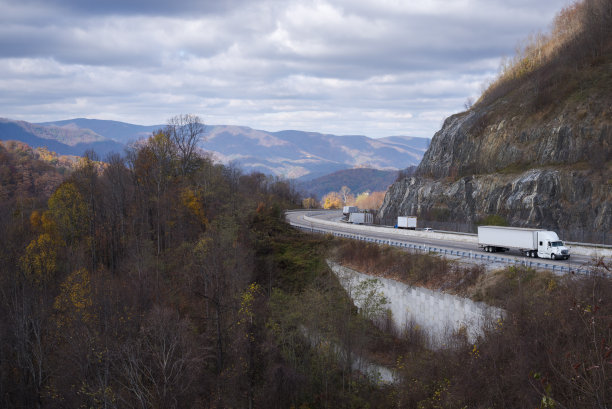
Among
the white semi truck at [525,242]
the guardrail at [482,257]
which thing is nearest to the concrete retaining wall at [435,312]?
the guardrail at [482,257]

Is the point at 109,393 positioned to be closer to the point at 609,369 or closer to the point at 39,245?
the point at 609,369

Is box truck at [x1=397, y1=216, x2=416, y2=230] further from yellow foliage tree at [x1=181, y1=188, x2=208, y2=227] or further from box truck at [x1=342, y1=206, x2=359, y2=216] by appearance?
box truck at [x1=342, y1=206, x2=359, y2=216]

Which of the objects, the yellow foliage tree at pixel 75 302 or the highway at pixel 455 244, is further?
the yellow foliage tree at pixel 75 302

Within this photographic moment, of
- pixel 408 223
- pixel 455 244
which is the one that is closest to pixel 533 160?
pixel 408 223

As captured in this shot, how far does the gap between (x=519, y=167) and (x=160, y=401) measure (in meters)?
61.1

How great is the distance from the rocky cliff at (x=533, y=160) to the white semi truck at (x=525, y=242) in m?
12.0

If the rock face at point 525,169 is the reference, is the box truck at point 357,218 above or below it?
below

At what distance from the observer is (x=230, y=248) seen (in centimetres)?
5259

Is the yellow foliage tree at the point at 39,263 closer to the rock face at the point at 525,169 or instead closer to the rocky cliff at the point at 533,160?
the rocky cliff at the point at 533,160

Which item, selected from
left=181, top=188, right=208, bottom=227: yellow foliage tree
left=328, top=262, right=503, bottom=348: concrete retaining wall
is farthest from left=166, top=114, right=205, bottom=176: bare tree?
left=328, top=262, right=503, bottom=348: concrete retaining wall

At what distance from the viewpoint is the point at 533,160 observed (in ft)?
229

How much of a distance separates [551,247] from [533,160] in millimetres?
36118

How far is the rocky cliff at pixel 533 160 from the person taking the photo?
60.2 metres

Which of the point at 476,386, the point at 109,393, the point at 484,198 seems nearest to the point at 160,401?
the point at 109,393
